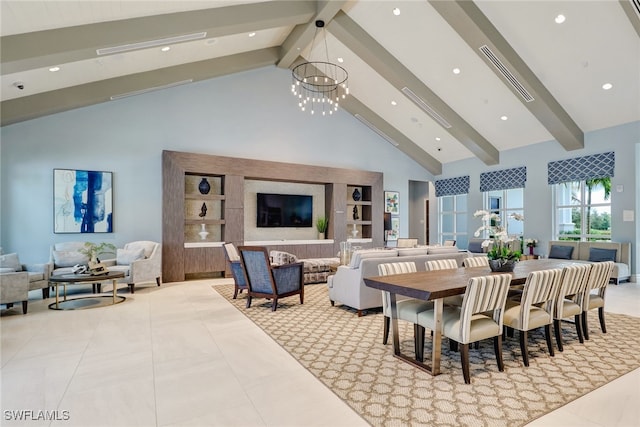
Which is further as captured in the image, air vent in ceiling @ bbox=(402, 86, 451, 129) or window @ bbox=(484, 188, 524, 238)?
window @ bbox=(484, 188, 524, 238)

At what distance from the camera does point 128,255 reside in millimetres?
6621

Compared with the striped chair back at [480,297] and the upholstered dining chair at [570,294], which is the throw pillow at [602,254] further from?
the striped chair back at [480,297]

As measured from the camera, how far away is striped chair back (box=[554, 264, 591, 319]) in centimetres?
340

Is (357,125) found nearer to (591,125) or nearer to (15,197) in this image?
(591,125)

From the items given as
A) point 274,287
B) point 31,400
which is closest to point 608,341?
point 274,287

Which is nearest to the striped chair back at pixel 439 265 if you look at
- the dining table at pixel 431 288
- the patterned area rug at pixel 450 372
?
the dining table at pixel 431 288

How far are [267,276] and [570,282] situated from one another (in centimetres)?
365

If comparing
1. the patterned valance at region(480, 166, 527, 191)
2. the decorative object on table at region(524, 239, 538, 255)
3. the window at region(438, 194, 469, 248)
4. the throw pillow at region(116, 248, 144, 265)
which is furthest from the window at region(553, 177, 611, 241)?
the throw pillow at region(116, 248, 144, 265)

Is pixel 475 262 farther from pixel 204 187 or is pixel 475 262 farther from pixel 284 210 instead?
pixel 204 187

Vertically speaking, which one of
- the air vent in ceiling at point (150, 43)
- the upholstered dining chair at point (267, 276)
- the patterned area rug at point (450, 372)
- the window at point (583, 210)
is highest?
the air vent in ceiling at point (150, 43)

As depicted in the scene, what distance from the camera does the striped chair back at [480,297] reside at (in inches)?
109

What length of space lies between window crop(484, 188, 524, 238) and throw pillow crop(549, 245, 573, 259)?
138 centimetres

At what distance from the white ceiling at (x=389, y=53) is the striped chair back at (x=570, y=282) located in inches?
166

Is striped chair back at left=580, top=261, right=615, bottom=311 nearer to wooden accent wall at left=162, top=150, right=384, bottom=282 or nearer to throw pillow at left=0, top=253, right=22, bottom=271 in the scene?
wooden accent wall at left=162, top=150, right=384, bottom=282
